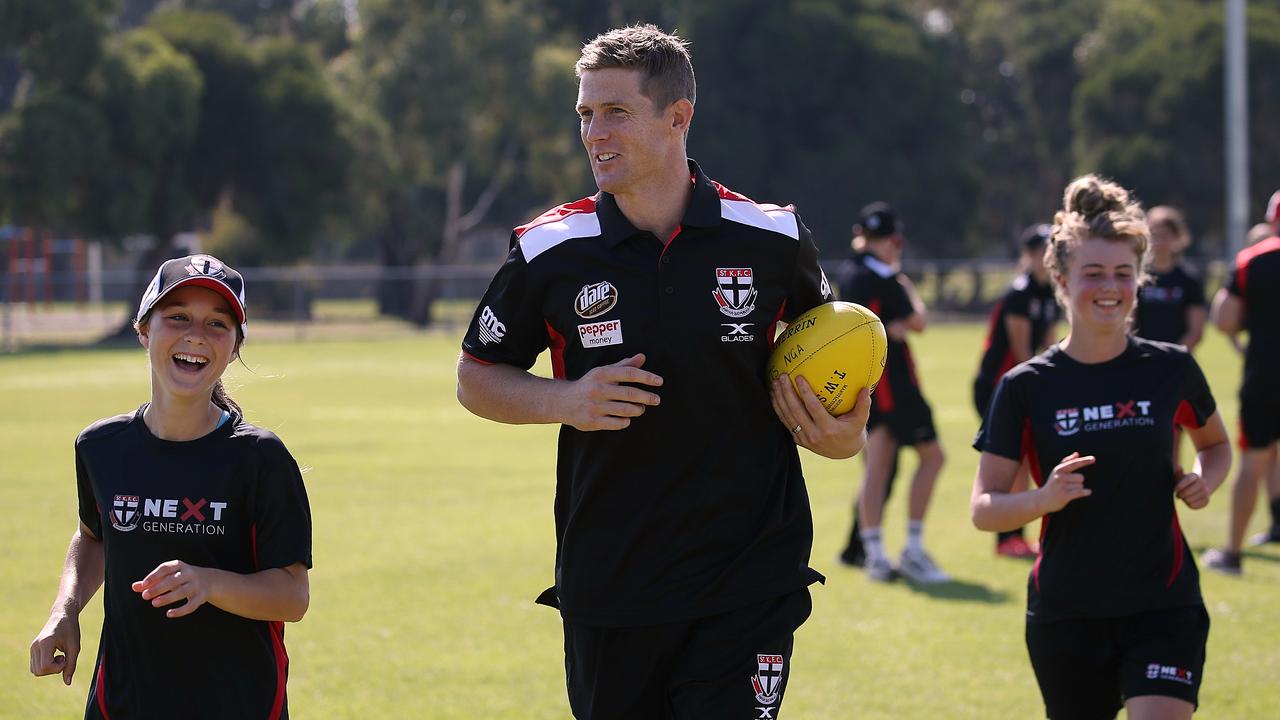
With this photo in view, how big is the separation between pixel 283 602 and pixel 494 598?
218 inches

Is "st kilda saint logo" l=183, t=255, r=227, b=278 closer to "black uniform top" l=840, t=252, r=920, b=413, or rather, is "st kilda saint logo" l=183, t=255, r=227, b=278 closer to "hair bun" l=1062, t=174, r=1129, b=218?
"hair bun" l=1062, t=174, r=1129, b=218

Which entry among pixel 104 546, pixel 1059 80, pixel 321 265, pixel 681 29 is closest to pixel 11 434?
pixel 104 546

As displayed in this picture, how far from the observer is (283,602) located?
3.78 meters

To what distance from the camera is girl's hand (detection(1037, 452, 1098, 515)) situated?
14.9 ft

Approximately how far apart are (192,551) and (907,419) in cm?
679

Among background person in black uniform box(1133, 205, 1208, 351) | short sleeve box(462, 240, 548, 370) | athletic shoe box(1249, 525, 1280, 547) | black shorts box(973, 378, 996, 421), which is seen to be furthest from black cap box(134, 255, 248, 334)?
athletic shoe box(1249, 525, 1280, 547)

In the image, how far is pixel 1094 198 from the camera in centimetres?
506

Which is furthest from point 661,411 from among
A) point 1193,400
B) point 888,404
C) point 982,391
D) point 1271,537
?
point 1271,537

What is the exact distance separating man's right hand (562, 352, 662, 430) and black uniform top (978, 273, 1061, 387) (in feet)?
22.7

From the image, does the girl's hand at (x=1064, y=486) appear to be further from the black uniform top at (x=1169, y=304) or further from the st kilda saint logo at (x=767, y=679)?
the black uniform top at (x=1169, y=304)

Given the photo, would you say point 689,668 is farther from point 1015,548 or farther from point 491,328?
point 1015,548

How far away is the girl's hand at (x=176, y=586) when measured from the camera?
137 inches

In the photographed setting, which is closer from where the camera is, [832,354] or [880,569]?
[832,354]

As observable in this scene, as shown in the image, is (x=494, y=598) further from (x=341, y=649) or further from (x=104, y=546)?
(x=104, y=546)
